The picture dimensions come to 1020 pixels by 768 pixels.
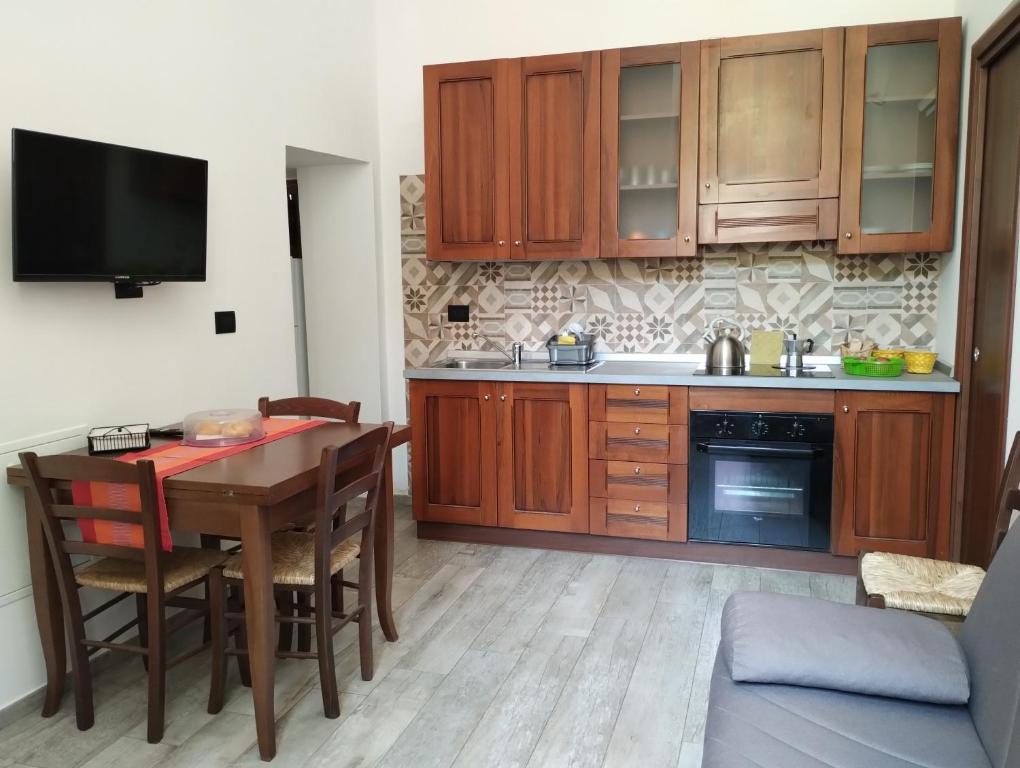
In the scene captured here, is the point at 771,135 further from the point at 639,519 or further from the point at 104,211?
the point at 104,211

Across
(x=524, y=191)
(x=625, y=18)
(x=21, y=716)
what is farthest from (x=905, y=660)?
(x=625, y=18)

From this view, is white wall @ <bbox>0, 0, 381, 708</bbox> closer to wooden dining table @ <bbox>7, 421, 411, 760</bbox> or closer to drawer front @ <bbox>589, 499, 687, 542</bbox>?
wooden dining table @ <bbox>7, 421, 411, 760</bbox>

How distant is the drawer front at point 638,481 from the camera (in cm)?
381

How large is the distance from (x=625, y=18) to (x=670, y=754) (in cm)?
343

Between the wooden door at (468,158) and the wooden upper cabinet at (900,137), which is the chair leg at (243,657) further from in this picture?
the wooden upper cabinet at (900,137)

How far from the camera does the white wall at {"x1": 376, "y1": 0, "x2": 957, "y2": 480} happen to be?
3914mm

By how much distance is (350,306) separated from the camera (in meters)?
4.66

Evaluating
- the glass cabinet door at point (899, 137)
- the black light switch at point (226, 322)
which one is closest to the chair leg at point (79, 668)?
the black light switch at point (226, 322)

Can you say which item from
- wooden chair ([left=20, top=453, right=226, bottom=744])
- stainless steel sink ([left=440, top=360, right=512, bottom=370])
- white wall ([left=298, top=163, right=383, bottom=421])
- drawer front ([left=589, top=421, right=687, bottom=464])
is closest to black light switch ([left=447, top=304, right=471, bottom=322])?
stainless steel sink ([left=440, top=360, right=512, bottom=370])

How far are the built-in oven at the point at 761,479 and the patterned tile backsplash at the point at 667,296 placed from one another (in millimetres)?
Answer: 657

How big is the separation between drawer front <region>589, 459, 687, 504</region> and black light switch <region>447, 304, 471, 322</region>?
1.20m

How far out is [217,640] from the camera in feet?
8.18

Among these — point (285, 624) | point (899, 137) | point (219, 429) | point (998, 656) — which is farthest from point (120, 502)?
point (899, 137)

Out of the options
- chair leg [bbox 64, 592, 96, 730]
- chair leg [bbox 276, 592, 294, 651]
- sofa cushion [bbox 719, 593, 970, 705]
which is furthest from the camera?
chair leg [bbox 276, 592, 294, 651]
